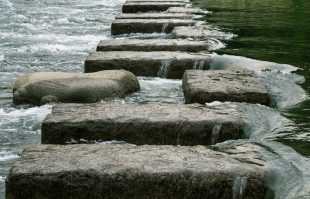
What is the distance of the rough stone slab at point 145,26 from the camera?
9.86 meters

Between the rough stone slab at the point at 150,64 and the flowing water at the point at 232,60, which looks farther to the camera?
the rough stone slab at the point at 150,64

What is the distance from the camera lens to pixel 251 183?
10.3ft

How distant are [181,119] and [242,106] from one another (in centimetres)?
76

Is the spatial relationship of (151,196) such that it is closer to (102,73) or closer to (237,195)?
(237,195)

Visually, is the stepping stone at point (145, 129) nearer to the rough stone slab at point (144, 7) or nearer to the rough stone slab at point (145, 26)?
the rough stone slab at point (145, 26)

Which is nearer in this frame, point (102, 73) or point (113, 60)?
point (102, 73)

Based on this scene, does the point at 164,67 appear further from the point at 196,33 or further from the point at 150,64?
the point at 196,33

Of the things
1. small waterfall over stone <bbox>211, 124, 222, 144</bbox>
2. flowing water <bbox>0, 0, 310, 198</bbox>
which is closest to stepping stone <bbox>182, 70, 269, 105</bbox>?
flowing water <bbox>0, 0, 310, 198</bbox>

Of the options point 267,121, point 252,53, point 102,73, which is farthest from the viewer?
point 252,53

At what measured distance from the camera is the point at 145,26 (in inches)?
390

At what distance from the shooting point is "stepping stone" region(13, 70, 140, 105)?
5293 millimetres

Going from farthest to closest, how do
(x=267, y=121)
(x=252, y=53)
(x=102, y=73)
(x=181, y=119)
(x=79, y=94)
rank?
(x=252, y=53) → (x=102, y=73) → (x=79, y=94) → (x=267, y=121) → (x=181, y=119)

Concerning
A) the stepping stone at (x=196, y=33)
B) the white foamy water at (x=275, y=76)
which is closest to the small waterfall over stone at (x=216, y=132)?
the white foamy water at (x=275, y=76)

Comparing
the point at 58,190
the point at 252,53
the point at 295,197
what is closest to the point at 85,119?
the point at 58,190
